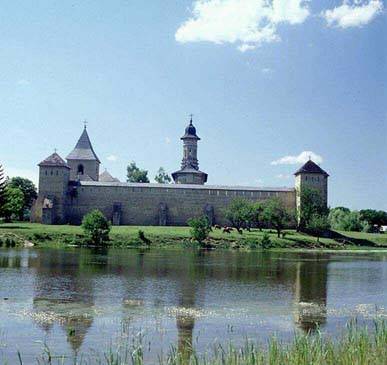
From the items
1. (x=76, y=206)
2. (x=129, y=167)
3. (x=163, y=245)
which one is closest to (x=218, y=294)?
(x=163, y=245)

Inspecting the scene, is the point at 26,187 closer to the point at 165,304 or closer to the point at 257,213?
the point at 257,213

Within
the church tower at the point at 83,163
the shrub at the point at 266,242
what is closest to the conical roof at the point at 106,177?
the church tower at the point at 83,163

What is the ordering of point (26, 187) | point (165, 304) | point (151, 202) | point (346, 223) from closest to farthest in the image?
point (165, 304)
point (151, 202)
point (346, 223)
point (26, 187)

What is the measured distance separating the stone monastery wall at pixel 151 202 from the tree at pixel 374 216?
3239 cm

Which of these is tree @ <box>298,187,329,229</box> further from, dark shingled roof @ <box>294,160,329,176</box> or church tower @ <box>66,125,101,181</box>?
church tower @ <box>66,125,101,181</box>

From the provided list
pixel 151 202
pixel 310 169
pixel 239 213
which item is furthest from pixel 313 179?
pixel 151 202

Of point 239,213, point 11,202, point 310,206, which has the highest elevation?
point 310,206

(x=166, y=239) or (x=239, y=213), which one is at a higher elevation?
(x=239, y=213)

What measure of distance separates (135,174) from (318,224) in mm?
44031

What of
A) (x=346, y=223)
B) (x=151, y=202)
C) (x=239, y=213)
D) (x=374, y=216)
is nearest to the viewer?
(x=239, y=213)

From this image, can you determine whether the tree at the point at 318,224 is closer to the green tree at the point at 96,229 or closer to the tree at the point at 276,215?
the tree at the point at 276,215

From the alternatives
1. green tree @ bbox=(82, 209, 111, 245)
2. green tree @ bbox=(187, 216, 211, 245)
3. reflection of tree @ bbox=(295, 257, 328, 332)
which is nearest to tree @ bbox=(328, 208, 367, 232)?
green tree @ bbox=(187, 216, 211, 245)

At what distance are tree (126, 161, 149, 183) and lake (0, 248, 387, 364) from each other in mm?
67257

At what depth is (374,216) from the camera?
95.8 metres
